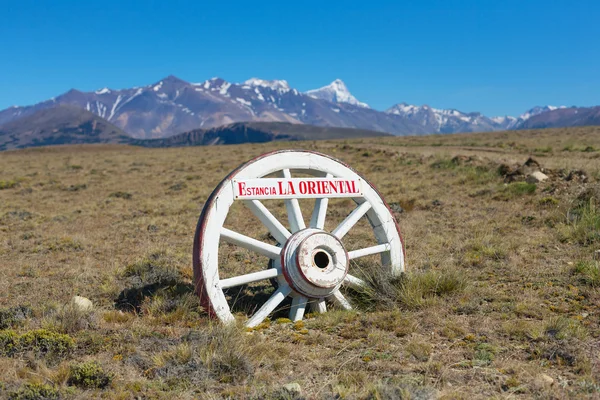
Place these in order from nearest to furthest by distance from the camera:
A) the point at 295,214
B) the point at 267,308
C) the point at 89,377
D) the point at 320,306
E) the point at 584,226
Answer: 1. the point at 89,377
2. the point at 267,308
3. the point at 320,306
4. the point at 295,214
5. the point at 584,226

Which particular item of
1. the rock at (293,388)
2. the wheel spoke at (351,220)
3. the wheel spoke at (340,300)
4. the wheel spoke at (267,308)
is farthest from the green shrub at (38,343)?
the wheel spoke at (351,220)

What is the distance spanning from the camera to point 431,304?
5875 millimetres

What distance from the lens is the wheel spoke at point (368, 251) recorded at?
643 cm

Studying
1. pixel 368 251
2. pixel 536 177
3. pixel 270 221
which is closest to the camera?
pixel 270 221

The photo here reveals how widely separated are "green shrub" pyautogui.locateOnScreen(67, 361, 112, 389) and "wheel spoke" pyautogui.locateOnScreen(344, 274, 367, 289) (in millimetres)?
3071

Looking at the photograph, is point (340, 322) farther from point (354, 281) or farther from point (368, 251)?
point (368, 251)

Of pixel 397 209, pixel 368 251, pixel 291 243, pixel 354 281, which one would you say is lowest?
pixel 354 281

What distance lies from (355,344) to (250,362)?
3.43 feet

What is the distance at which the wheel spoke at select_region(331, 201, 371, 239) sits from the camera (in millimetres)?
6457

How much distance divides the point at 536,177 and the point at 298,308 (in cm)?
1076

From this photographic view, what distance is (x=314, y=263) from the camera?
19.0 feet

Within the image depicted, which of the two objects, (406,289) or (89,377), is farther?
(406,289)

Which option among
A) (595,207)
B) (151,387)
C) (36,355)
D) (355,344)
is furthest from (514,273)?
(36,355)

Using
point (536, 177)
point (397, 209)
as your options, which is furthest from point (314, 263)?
point (536, 177)
